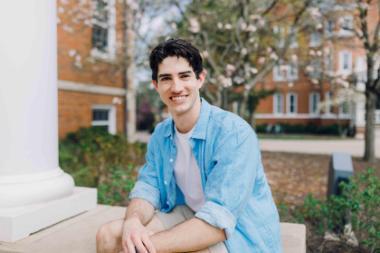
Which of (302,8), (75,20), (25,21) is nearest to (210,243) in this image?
(25,21)

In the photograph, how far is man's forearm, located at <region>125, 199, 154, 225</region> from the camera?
2283 mm

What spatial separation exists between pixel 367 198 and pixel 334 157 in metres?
1.68

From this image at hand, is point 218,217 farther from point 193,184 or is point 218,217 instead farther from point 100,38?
point 100,38

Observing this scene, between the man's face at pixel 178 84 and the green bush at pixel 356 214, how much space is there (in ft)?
6.82

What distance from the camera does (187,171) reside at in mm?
2344

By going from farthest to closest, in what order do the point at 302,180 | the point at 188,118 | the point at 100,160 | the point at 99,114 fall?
the point at 99,114 < the point at 302,180 < the point at 100,160 < the point at 188,118

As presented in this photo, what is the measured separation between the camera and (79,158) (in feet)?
30.9

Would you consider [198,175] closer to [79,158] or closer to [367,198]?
[367,198]

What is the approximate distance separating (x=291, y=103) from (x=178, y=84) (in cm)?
3361

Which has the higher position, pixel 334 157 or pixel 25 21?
pixel 25 21

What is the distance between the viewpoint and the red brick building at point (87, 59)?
1139cm

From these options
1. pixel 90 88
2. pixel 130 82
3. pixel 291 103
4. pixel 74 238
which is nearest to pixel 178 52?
pixel 74 238

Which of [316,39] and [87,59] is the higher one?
[316,39]

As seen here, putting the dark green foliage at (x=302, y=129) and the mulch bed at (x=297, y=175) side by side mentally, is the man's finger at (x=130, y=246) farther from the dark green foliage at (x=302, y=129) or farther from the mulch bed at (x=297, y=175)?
the dark green foliage at (x=302, y=129)
